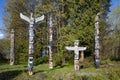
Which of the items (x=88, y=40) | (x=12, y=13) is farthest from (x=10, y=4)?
(x=88, y=40)

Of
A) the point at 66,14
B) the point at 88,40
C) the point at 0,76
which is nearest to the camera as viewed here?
the point at 0,76

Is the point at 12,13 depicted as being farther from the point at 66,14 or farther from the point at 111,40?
the point at 111,40

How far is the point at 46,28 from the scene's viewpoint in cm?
2973

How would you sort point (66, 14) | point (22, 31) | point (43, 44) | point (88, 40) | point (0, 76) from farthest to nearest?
point (22, 31), point (43, 44), point (66, 14), point (88, 40), point (0, 76)

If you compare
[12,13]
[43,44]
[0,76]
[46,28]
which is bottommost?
[0,76]

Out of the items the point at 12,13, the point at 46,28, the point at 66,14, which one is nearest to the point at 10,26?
the point at 12,13

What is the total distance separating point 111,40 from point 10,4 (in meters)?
14.3

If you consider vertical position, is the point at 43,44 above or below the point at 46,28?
below

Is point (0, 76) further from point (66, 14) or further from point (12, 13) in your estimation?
point (12, 13)

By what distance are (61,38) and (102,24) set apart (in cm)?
478

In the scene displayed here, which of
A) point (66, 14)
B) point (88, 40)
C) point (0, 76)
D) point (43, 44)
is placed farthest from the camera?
point (43, 44)

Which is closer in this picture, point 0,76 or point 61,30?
point 0,76

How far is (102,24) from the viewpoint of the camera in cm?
2628

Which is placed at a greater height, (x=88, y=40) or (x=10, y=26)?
(x=10, y=26)
